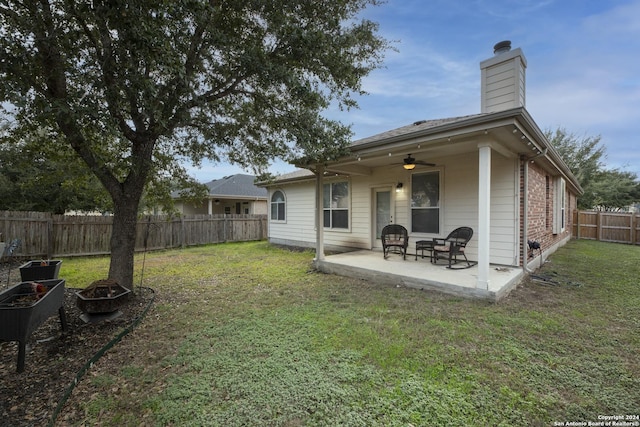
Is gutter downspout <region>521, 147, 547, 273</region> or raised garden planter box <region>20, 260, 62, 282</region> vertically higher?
gutter downspout <region>521, 147, 547, 273</region>

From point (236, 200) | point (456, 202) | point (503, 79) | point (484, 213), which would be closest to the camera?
point (484, 213)

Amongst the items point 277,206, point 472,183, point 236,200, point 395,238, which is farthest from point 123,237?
point 236,200

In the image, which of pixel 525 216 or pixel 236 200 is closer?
pixel 525 216

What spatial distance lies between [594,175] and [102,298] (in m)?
29.2

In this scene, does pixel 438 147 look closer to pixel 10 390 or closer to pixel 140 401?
pixel 140 401

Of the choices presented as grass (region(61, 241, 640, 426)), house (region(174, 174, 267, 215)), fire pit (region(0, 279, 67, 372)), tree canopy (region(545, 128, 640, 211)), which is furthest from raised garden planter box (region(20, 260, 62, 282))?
tree canopy (region(545, 128, 640, 211))

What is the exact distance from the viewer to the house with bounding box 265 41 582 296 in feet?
14.8

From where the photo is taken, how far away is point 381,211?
8336mm

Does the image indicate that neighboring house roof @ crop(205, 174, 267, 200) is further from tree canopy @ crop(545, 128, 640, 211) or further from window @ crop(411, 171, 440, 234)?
tree canopy @ crop(545, 128, 640, 211)

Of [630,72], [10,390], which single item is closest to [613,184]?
[630,72]

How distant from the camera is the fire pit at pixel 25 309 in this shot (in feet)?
8.02

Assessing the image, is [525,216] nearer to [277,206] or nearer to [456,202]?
[456,202]

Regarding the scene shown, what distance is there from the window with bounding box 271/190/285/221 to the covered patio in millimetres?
5382

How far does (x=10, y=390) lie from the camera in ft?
8.09
